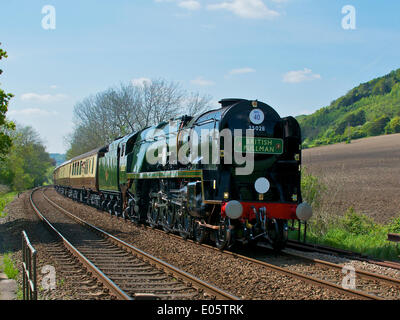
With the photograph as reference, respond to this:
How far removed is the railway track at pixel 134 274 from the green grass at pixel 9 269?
4.69 ft

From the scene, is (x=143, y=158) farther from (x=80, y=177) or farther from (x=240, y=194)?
(x=80, y=177)

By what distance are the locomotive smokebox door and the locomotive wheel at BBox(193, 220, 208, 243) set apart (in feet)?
2.07

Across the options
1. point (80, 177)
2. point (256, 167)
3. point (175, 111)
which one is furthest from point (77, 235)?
point (175, 111)

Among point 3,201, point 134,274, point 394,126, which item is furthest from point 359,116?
point 134,274

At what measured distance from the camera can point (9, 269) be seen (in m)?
8.91

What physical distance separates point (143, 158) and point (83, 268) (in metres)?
7.25

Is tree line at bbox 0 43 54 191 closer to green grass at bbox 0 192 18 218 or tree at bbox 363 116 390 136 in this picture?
green grass at bbox 0 192 18 218

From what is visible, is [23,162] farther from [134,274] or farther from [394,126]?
[394,126]

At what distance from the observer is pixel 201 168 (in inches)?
441

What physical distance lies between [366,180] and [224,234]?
990 inches

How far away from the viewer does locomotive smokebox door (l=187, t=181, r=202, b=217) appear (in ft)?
36.0

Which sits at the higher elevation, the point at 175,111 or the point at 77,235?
the point at 175,111
